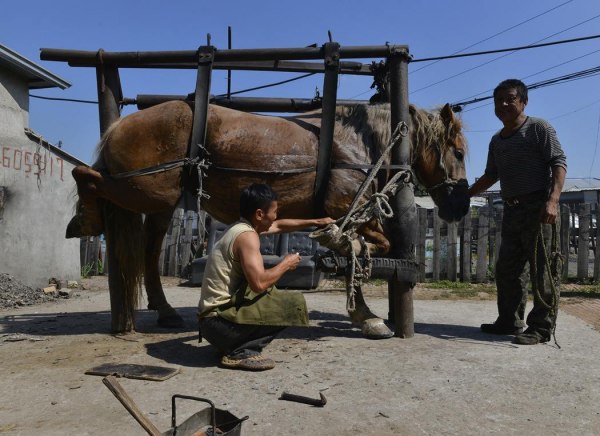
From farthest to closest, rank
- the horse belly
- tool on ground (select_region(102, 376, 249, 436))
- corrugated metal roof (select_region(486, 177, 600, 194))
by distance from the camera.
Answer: corrugated metal roof (select_region(486, 177, 600, 194)), the horse belly, tool on ground (select_region(102, 376, 249, 436))

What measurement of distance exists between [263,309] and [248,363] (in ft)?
1.18

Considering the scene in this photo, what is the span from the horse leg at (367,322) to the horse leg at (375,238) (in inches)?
16.2

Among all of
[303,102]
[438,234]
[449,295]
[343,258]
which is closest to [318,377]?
[343,258]

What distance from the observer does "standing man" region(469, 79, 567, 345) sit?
403cm

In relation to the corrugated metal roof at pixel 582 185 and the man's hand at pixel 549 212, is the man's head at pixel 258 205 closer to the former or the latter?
the man's hand at pixel 549 212

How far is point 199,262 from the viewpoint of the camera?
8773mm

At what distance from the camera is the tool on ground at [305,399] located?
261cm

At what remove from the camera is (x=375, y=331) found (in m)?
4.15

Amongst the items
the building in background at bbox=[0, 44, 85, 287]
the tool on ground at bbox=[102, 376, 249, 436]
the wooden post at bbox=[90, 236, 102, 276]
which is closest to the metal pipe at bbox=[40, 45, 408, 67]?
the tool on ground at bbox=[102, 376, 249, 436]

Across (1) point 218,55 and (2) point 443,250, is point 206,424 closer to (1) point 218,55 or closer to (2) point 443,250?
(1) point 218,55

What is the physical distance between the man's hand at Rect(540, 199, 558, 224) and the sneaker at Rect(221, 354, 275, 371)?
2417 mm

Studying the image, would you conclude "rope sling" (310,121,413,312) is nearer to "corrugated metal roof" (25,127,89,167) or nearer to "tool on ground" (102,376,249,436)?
"tool on ground" (102,376,249,436)

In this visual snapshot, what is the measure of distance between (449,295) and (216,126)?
507 cm

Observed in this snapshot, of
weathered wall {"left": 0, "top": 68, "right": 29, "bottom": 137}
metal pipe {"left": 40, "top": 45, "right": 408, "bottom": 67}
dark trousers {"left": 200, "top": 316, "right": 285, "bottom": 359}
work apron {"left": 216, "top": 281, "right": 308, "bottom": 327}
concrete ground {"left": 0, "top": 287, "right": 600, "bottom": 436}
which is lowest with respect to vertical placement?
concrete ground {"left": 0, "top": 287, "right": 600, "bottom": 436}
